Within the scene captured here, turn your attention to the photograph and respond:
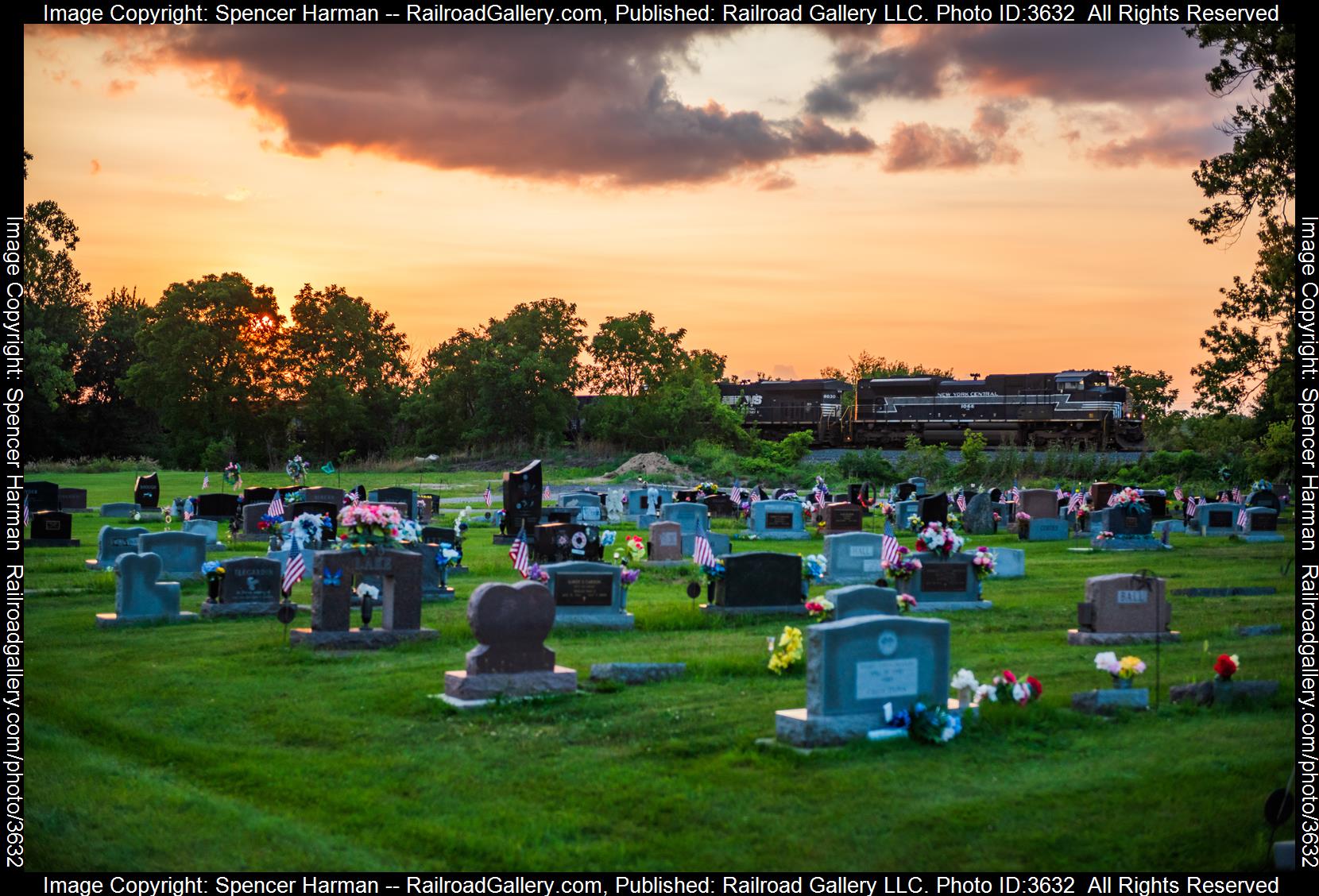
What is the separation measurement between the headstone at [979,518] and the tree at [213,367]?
61634mm

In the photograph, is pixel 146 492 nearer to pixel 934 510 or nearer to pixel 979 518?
pixel 934 510

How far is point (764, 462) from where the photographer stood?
71.2m

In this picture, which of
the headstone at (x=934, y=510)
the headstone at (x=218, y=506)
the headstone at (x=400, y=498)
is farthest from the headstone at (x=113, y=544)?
the headstone at (x=934, y=510)

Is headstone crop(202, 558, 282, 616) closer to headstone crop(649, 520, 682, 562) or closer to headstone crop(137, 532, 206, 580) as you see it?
headstone crop(137, 532, 206, 580)

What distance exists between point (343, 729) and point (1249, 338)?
28953 millimetres

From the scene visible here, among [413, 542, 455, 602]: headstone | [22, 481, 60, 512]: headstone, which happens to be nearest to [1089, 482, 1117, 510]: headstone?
[413, 542, 455, 602]: headstone

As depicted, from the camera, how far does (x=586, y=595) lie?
20.2m

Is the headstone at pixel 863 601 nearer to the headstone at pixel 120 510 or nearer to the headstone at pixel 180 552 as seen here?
the headstone at pixel 180 552

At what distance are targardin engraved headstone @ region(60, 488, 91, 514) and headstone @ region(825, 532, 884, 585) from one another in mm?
30947

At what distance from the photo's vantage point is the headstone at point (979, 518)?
132 ft

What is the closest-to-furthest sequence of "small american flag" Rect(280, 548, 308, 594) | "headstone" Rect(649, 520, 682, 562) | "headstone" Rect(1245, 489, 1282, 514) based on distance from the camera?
"small american flag" Rect(280, 548, 308, 594), "headstone" Rect(649, 520, 682, 562), "headstone" Rect(1245, 489, 1282, 514)

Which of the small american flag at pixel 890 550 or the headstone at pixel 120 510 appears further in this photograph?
the headstone at pixel 120 510

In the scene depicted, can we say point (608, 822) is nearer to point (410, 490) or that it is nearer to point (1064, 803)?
point (1064, 803)

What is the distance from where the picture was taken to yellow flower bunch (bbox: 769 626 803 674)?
15414 mm
